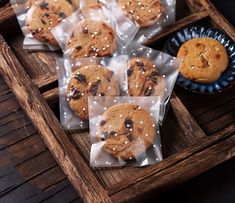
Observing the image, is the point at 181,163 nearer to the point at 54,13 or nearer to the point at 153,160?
the point at 153,160

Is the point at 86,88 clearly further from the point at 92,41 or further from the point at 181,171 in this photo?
the point at 181,171

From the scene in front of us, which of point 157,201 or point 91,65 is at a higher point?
point 91,65

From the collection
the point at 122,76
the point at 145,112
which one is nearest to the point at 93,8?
the point at 122,76

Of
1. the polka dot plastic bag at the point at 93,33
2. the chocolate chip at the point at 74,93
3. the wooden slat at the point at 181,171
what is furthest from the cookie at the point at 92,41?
the wooden slat at the point at 181,171

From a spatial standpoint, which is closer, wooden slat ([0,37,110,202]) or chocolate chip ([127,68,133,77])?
wooden slat ([0,37,110,202])

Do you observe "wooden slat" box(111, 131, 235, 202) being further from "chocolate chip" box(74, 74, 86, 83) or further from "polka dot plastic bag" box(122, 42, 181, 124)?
"chocolate chip" box(74, 74, 86, 83)

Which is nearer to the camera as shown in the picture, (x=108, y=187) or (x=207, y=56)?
(x=108, y=187)

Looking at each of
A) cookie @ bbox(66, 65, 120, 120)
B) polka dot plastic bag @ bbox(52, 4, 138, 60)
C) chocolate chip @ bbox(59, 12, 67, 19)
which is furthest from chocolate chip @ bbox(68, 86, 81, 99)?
chocolate chip @ bbox(59, 12, 67, 19)
